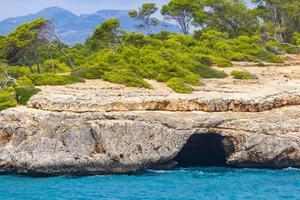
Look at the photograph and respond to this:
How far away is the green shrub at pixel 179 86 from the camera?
3394 cm

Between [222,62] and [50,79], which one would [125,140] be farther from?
[222,62]

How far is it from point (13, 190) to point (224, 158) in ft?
40.7

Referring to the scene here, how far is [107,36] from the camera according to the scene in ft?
195

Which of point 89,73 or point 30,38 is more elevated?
point 30,38

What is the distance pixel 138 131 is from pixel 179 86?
6598 millimetres

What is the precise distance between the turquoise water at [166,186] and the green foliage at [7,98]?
445 centimetres

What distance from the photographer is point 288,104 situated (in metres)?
31.8

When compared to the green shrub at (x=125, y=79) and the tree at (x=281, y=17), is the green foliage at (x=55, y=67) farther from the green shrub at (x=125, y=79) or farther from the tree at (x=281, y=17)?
the tree at (x=281, y=17)

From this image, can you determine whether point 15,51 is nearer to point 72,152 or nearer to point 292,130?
point 72,152

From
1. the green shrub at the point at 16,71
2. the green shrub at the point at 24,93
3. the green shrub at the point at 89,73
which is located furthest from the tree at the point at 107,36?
the green shrub at the point at 24,93

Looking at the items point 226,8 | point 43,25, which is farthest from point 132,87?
point 226,8

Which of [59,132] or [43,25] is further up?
[43,25]

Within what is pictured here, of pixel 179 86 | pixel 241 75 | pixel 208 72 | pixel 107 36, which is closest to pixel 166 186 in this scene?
pixel 179 86

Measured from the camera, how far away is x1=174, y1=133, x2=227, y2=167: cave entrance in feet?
104
